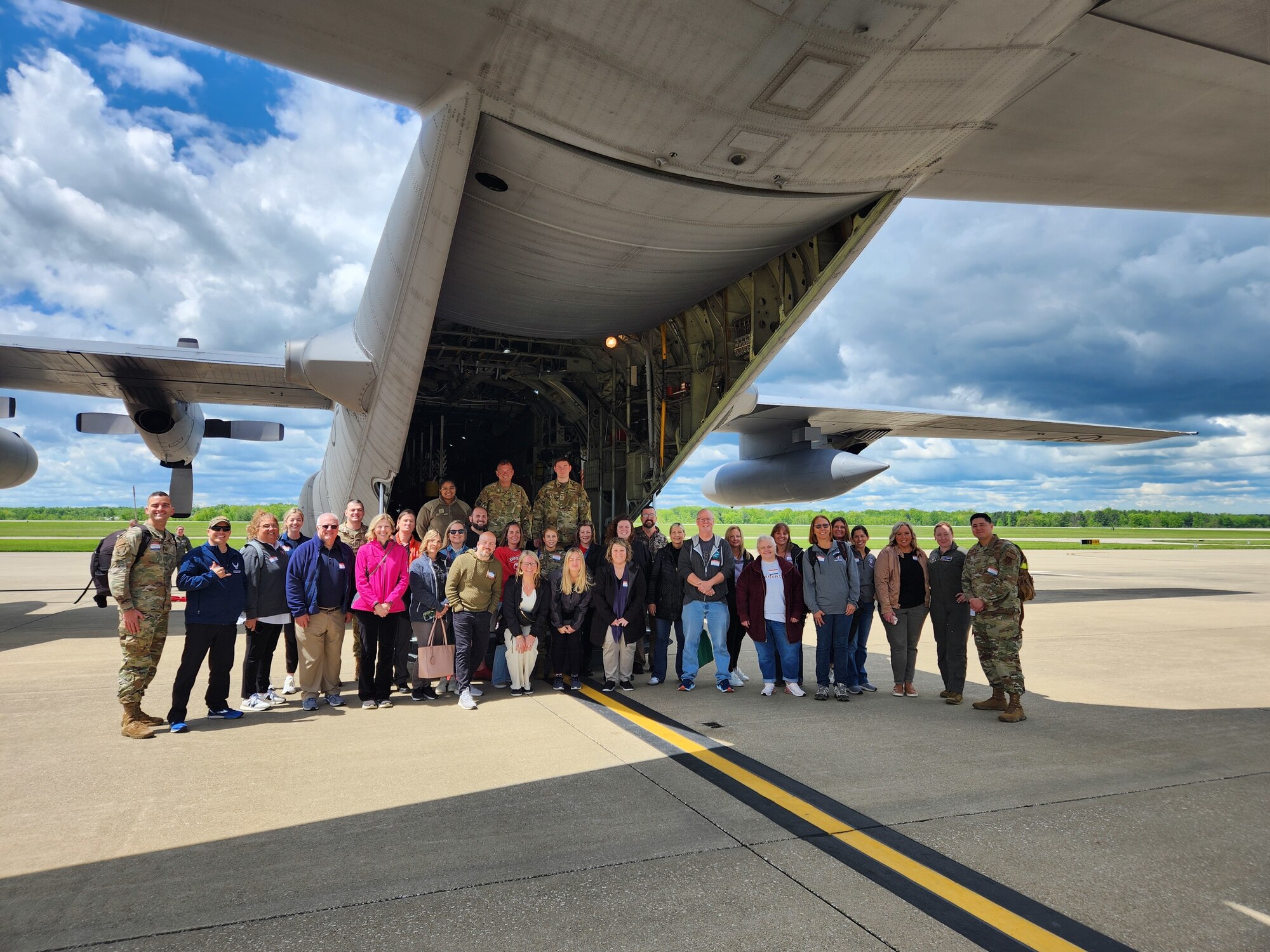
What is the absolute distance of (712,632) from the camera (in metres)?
6.59

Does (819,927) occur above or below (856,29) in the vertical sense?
below

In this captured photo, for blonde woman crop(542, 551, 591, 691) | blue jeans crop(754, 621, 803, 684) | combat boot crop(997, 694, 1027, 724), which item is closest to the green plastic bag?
blue jeans crop(754, 621, 803, 684)

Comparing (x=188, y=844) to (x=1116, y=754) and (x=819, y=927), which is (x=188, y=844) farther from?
(x=1116, y=754)

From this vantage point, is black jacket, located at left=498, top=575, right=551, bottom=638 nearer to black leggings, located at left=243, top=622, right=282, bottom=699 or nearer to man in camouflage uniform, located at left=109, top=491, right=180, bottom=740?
black leggings, located at left=243, top=622, right=282, bottom=699

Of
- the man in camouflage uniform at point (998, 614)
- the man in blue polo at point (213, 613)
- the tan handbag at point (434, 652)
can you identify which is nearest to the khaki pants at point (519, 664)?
the tan handbag at point (434, 652)

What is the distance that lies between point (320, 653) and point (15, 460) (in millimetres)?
9612

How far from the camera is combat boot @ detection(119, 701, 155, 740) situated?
4.92 meters

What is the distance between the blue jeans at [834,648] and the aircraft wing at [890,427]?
20.4 ft

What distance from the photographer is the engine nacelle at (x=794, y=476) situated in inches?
A: 483

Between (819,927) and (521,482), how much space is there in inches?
404

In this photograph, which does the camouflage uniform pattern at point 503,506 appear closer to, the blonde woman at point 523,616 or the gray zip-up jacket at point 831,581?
the blonde woman at point 523,616

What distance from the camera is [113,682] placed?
6.71 m

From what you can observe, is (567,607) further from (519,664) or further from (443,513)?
(443,513)

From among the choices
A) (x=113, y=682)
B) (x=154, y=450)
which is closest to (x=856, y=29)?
(x=113, y=682)
